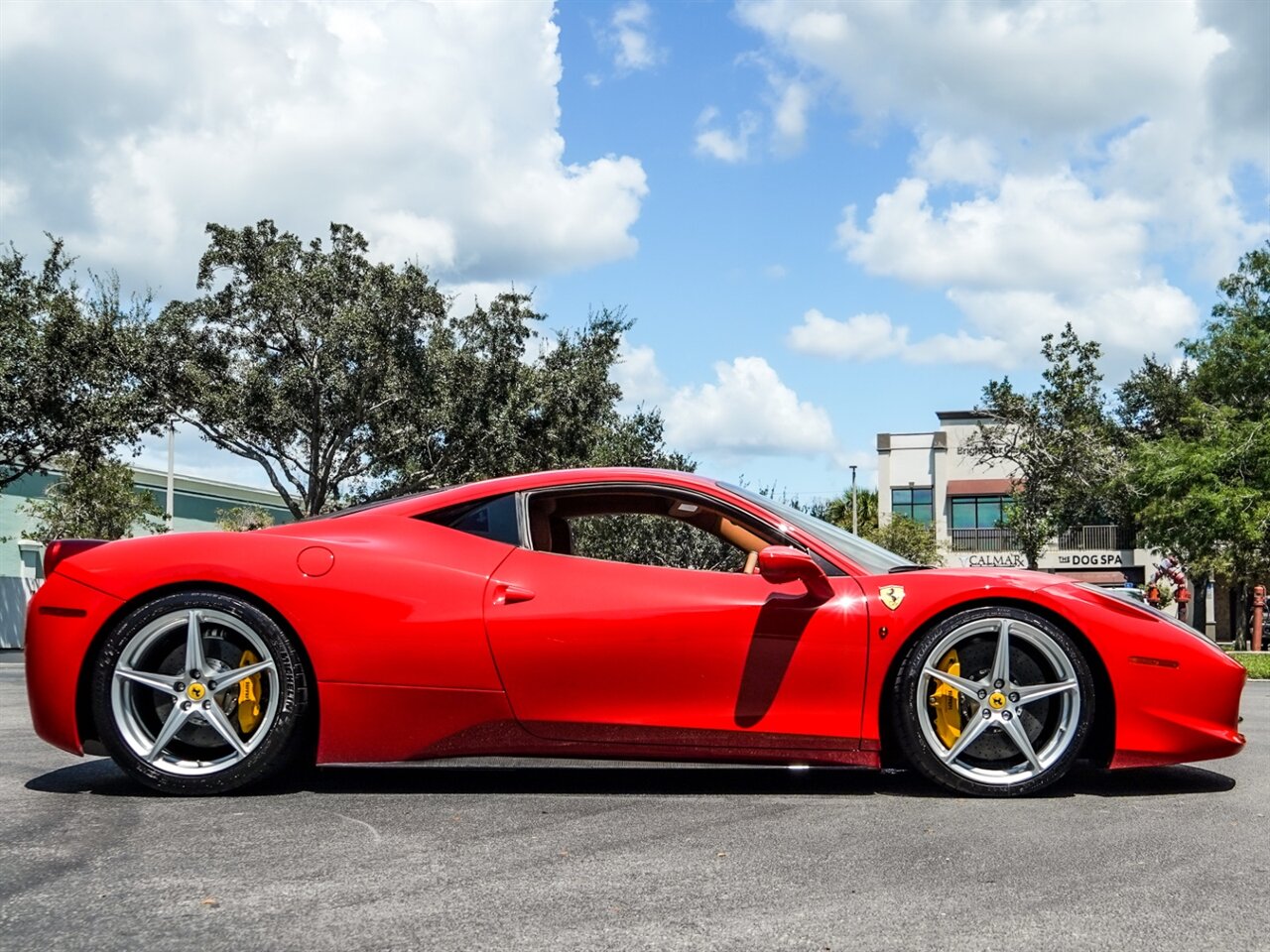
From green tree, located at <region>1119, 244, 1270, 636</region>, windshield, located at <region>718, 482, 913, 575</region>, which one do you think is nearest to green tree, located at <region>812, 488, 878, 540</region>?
green tree, located at <region>1119, 244, 1270, 636</region>

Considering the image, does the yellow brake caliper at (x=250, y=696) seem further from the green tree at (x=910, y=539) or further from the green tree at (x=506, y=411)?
the green tree at (x=910, y=539)

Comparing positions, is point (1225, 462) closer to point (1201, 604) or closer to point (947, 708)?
point (1201, 604)

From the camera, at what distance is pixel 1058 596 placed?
4773mm

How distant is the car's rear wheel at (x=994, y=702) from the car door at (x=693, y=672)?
23 cm

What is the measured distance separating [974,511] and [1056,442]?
22.0 m

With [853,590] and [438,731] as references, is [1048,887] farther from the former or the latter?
[438,731]

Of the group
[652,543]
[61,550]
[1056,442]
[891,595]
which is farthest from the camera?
[1056,442]

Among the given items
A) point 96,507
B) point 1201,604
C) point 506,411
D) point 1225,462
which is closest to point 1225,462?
point 1225,462

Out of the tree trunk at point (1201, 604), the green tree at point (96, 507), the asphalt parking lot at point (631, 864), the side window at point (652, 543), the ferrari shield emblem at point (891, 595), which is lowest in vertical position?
the tree trunk at point (1201, 604)

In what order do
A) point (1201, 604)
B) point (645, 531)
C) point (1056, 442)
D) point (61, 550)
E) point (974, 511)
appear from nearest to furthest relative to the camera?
1. point (61, 550)
2. point (645, 531)
3. point (1056, 442)
4. point (1201, 604)
5. point (974, 511)

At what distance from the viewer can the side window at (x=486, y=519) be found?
16.3 ft

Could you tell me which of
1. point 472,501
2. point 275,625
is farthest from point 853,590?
point 275,625

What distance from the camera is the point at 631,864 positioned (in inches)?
140

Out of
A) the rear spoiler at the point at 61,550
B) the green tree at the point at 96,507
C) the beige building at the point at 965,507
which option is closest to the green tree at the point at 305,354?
the green tree at the point at 96,507
